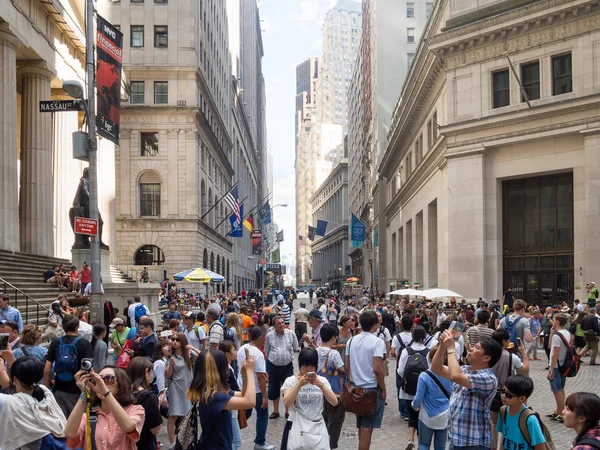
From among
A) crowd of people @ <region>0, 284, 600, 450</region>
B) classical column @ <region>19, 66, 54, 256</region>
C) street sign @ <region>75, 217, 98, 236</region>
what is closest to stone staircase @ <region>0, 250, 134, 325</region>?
classical column @ <region>19, 66, 54, 256</region>

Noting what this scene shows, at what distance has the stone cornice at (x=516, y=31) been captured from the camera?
28.9m

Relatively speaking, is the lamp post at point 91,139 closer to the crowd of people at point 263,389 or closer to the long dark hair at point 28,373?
the crowd of people at point 263,389

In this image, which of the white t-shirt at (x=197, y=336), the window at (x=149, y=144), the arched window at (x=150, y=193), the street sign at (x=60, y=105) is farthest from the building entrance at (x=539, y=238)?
the window at (x=149, y=144)

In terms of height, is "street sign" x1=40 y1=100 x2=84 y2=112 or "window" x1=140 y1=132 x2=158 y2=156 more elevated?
"window" x1=140 y1=132 x2=158 y2=156

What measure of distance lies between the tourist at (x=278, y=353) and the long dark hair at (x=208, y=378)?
18.4 feet

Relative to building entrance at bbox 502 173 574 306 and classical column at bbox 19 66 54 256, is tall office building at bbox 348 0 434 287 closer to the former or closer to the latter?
building entrance at bbox 502 173 574 306

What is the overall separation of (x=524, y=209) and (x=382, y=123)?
47341 mm

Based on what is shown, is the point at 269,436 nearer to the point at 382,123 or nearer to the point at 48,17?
the point at 48,17

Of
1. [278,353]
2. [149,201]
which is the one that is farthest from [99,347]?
[149,201]

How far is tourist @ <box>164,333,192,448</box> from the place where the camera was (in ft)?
29.0

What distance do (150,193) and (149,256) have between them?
468 centimetres

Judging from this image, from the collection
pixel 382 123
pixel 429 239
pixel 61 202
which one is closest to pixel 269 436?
pixel 61 202

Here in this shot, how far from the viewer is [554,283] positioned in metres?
31.3

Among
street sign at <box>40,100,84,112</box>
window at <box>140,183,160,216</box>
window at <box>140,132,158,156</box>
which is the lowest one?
street sign at <box>40,100,84,112</box>
